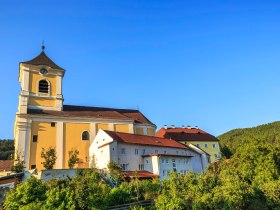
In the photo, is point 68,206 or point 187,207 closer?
point 68,206

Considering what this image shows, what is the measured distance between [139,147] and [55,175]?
42.8 ft

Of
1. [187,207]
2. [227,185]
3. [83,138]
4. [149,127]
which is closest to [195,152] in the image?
[149,127]

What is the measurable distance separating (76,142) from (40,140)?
16.9ft

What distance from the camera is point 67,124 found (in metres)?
39.5

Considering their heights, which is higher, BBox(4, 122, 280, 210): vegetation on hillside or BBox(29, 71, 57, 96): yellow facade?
BBox(29, 71, 57, 96): yellow facade

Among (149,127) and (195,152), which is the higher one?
(149,127)

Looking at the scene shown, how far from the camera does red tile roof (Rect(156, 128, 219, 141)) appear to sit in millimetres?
57938

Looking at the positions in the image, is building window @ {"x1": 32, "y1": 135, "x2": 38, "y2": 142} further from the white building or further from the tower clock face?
the tower clock face

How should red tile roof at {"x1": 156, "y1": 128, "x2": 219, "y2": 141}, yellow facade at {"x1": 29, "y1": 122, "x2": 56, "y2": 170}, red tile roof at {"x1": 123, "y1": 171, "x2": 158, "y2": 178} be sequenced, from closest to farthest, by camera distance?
red tile roof at {"x1": 123, "y1": 171, "x2": 158, "y2": 178}, yellow facade at {"x1": 29, "y1": 122, "x2": 56, "y2": 170}, red tile roof at {"x1": 156, "y1": 128, "x2": 219, "y2": 141}

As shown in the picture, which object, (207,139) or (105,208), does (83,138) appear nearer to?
(105,208)

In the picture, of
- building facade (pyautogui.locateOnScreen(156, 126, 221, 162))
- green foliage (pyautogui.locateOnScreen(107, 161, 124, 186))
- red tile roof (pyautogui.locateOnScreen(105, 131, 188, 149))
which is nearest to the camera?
green foliage (pyautogui.locateOnScreen(107, 161, 124, 186))

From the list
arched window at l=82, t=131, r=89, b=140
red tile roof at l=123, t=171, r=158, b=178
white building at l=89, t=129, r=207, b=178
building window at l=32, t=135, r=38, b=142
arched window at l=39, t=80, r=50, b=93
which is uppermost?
arched window at l=39, t=80, r=50, b=93

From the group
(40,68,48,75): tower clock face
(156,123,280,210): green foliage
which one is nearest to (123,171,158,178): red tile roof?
(156,123,280,210): green foliage

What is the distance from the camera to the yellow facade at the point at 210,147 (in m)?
58.0
